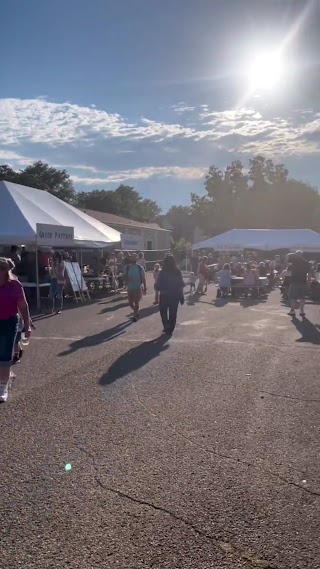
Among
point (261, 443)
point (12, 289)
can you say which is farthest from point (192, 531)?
point (12, 289)

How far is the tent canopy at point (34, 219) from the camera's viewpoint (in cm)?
1872

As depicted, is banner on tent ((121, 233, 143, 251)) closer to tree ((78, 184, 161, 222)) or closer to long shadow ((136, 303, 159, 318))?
long shadow ((136, 303, 159, 318))

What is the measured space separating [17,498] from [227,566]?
65.0 inches

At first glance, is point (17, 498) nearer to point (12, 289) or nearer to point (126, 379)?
point (12, 289)

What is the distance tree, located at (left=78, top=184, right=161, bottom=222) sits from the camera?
85312 millimetres

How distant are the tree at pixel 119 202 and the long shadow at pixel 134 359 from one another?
2745 inches

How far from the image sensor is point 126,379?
7.97 m

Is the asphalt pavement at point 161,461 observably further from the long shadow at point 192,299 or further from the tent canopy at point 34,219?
the long shadow at point 192,299

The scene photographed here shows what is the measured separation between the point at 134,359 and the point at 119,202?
7996cm

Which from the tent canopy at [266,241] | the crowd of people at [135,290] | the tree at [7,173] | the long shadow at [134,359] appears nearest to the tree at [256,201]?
the tree at [7,173]

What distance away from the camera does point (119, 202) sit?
88.1 metres

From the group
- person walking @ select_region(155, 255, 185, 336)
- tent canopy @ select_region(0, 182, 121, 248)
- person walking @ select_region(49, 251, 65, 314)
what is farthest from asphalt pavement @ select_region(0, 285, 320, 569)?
tent canopy @ select_region(0, 182, 121, 248)

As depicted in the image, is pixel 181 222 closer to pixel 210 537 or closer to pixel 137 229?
pixel 137 229

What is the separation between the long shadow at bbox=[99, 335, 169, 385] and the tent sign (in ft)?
26.8
